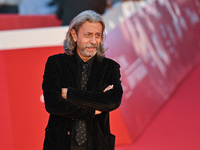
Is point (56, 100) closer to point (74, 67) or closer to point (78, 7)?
point (74, 67)

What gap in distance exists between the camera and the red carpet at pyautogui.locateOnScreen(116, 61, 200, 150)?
450 cm

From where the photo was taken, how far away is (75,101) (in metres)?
2.39

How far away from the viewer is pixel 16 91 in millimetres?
4000

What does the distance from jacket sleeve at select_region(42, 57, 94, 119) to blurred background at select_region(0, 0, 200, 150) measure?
5.36 ft

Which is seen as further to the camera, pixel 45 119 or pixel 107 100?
pixel 45 119

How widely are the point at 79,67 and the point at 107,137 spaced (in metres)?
0.44

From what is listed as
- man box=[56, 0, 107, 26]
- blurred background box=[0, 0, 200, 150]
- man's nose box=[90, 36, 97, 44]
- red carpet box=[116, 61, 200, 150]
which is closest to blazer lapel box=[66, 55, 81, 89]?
man's nose box=[90, 36, 97, 44]

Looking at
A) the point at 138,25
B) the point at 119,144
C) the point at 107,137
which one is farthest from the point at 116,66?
the point at 138,25

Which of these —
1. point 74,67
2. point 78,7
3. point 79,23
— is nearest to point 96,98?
point 74,67

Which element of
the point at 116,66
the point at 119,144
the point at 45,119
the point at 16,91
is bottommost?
the point at 119,144

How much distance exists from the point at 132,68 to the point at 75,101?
263 cm

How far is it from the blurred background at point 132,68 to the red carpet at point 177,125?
0.03ft

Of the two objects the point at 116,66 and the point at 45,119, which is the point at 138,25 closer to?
the point at 45,119

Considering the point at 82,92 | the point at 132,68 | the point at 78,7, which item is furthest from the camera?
the point at 78,7
